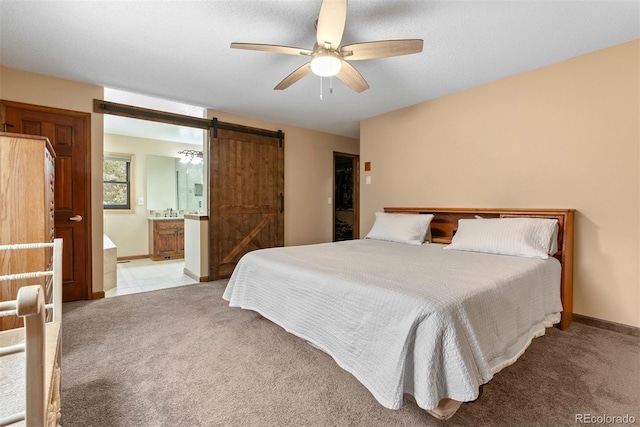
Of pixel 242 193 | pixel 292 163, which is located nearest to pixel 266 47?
pixel 242 193

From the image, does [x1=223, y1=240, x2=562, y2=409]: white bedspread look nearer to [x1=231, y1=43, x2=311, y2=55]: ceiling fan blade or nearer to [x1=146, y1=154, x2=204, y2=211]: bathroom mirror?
[x1=231, y1=43, x2=311, y2=55]: ceiling fan blade

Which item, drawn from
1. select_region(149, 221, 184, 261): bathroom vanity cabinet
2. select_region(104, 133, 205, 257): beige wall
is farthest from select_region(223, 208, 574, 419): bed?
select_region(104, 133, 205, 257): beige wall

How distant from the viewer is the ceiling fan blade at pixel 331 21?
1.58 m

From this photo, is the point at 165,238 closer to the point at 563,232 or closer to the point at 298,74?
the point at 298,74

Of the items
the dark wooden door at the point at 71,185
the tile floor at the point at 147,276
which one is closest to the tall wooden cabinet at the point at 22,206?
the dark wooden door at the point at 71,185

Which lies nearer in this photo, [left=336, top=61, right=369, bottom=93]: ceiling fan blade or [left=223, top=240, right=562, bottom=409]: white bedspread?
[left=223, top=240, right=562, bottom=409]: white bedspread

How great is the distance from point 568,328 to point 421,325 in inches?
82.5

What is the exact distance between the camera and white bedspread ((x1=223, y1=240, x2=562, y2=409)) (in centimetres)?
121

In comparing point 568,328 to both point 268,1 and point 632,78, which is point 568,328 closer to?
point 632,78

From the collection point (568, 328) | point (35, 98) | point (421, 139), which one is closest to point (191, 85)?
point (35, 98)

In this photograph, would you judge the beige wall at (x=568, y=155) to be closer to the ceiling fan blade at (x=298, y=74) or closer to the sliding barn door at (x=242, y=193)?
the ceiling fan blade at (x=298, y=74)

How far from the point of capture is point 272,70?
281cm

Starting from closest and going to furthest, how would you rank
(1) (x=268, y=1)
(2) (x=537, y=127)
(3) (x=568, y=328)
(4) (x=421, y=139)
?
(1) (x=268, y=1) < (3) (x=568, y=328) < (2) (x=537, y=127) < (4) (x=421, y=139)

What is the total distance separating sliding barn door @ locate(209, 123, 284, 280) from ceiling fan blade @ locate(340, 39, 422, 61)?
8.47 feet
